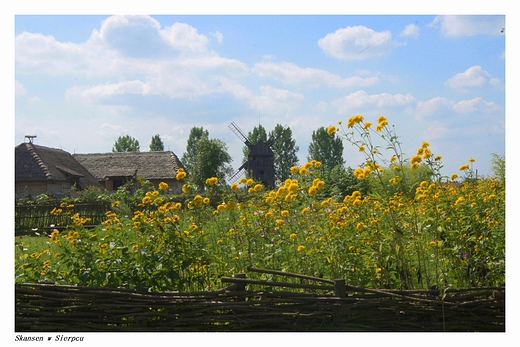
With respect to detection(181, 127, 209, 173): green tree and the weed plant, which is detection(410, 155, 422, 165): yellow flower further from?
detection(181, 127, 209, 173): green tree

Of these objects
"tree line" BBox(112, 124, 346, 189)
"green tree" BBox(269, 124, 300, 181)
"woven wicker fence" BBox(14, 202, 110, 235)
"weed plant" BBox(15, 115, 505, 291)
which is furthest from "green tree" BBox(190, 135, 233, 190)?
"weed plant" BBox(15, 115, 505, 291)

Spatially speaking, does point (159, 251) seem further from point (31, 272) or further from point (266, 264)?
point (31, 272)

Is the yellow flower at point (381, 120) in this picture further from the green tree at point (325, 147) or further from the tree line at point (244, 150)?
the green tree at point (325, 147)

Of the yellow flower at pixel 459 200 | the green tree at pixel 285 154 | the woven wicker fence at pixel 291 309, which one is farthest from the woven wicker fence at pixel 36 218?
the green tree at pixel 285 154

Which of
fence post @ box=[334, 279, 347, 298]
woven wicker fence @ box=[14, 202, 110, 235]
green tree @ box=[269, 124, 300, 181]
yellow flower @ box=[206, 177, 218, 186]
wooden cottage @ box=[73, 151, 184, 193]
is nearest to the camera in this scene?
fence post @ box=[334, 279, 347, 298]

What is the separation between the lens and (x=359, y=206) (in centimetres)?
424

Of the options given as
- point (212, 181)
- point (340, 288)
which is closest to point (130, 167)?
point (212, 181)

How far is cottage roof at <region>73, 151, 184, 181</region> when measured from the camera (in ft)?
128

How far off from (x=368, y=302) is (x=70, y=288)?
2.11 metres

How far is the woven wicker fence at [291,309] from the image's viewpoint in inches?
137

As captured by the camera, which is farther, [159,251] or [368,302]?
[159,251]

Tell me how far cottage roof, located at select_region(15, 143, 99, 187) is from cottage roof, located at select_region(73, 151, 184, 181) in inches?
237

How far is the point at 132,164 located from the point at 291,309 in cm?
3782

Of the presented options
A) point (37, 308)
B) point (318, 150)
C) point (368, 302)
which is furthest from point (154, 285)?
point (318, 150)
